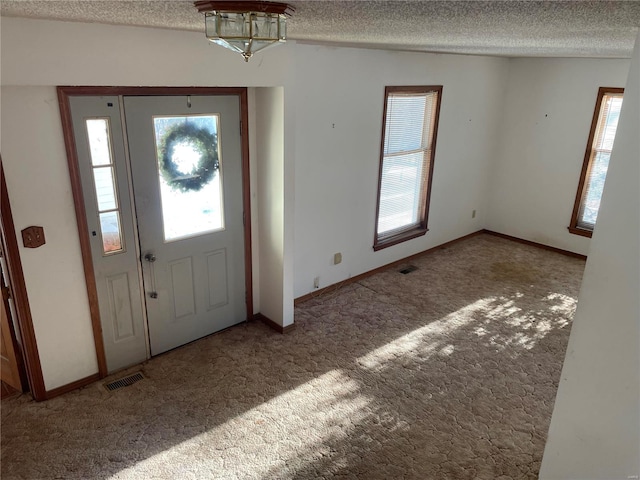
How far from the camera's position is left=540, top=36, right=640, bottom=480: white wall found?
4.64 feet

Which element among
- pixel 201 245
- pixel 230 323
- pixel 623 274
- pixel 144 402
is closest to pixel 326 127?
pixel 201 245

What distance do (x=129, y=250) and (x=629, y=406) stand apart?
119 inches

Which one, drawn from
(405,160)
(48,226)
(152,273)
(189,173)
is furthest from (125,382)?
(405,160)

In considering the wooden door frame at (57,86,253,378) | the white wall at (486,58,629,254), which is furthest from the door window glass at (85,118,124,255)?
the white wall at (486,58,629,254)

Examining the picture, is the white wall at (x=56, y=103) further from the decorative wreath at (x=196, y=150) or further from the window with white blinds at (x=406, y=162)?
the window with white blinds at (x=406, y=162)

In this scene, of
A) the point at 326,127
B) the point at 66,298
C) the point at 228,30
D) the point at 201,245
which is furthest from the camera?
the point at 326,127

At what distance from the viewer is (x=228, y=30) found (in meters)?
1.73

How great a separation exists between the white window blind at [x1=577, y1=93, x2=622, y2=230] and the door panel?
482cm

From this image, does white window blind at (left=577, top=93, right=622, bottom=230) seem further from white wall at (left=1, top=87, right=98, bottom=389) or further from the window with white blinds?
white wall at (left=1, top=87, right=98, bottom=389)

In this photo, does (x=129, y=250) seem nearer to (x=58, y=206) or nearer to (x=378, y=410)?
(x=58, y=206)

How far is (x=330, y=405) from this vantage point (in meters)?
3.23

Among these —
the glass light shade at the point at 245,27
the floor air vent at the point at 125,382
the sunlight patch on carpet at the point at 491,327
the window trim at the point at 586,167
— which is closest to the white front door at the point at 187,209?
the floor air vent at the point at 125,382

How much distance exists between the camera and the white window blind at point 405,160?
494 centimetres

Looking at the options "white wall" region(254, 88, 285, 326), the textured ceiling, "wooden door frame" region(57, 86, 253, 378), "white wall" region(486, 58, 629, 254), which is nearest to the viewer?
the textured ceiling
